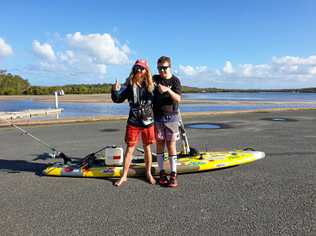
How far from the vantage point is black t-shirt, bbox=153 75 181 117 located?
169 inches

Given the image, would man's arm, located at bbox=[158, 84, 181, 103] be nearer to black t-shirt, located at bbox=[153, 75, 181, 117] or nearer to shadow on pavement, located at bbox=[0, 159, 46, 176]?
black t-shirt, located at bbox=[153, 75, 181, 117]

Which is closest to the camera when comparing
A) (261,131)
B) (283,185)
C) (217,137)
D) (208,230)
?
(208,230)

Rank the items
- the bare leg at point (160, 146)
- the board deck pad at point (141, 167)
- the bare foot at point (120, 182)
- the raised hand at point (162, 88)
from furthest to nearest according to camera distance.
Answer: the board deck pad at point (141, 167) → the bare leg at point (160, 146) → the bare foot at point (120, 182) → the raised hand at point (162, 88)

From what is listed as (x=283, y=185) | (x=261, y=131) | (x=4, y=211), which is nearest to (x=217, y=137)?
(x=261, y=131)

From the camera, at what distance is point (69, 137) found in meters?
8.90

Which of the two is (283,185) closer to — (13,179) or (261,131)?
(13,179)

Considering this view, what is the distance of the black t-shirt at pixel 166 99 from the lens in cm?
429

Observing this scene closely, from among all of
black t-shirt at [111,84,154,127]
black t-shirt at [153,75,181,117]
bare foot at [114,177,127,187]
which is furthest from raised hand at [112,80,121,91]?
bare foot at [114,177,127,187]

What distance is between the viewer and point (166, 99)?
14.4 ft

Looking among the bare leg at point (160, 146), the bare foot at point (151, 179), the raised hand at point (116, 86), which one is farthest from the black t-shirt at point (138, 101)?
the bare foot at point (151, 179)

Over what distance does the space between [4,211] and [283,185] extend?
3.89 metres

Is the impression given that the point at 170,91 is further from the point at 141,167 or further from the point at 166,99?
the point at 141,167

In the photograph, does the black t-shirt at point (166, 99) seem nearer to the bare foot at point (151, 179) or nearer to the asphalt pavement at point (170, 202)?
the bare foot at point (151, 179)

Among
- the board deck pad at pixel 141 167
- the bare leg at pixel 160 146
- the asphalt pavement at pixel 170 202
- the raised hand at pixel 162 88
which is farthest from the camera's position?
the board deck pad at pixel 141 167
